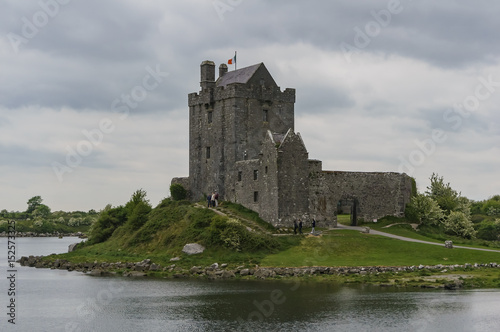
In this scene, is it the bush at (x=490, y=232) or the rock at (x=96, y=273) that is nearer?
the rock at (x=96, y=273)

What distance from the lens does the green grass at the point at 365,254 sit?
53.8 meters

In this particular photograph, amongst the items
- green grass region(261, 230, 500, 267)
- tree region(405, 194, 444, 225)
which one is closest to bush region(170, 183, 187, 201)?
green grass region(261, 230, 500, 267)

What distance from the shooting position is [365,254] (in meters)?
56.2

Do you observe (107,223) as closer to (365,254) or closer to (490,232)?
(365,254)

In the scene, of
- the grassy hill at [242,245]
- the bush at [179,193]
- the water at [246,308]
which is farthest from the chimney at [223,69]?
the water at [246,308]

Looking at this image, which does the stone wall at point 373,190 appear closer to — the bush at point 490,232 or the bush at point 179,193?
the bush at point 179,193

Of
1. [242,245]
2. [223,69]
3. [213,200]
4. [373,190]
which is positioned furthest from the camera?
[223,69]

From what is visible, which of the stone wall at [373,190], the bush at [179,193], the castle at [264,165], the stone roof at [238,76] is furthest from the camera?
the bush at [179,193]

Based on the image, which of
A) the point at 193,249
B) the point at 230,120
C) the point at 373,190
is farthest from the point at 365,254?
the point at 230,120

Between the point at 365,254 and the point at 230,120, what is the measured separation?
2186cm

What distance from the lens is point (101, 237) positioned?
7419 cm

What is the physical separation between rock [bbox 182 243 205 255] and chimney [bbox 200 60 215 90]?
20918 millimetres

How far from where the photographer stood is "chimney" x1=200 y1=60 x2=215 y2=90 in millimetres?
74875

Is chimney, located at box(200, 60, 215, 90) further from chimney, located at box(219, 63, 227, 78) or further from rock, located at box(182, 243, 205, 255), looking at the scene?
rock, located at box(182, 243, 205, 255)
